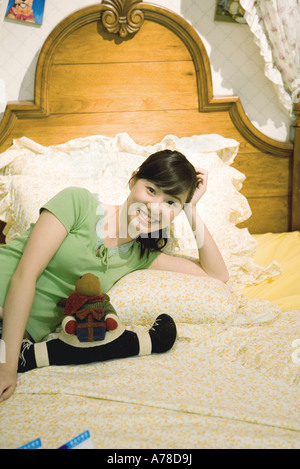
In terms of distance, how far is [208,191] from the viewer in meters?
1.84

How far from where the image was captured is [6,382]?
3.25 ft

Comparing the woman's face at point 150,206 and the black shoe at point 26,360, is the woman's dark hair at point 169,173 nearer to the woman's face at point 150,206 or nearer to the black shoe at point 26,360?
the woman's face at point 150,206

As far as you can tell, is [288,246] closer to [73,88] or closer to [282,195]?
[282,195]

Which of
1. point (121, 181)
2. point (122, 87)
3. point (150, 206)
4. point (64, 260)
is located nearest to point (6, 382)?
point (64, 260)

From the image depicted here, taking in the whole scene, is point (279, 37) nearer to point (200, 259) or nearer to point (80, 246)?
point (200, 259)

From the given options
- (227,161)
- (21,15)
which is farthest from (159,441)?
(21,15)

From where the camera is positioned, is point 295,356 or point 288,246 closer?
point 295,356

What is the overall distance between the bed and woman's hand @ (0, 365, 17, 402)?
2 cm

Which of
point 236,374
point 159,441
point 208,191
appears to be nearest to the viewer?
point 159,441

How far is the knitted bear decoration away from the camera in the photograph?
43.3 inches

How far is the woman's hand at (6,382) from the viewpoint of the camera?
0.97m

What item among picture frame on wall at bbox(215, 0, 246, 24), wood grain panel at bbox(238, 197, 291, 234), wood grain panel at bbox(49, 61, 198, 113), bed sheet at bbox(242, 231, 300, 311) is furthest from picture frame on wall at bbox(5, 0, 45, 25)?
bed sheet at bbox(242, 231, 300, 311)

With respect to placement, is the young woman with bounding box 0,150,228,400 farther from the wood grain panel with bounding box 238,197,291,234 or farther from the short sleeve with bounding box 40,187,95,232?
the wood grain panel with bounding box 238,197,291,234

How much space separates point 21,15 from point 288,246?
172cm
